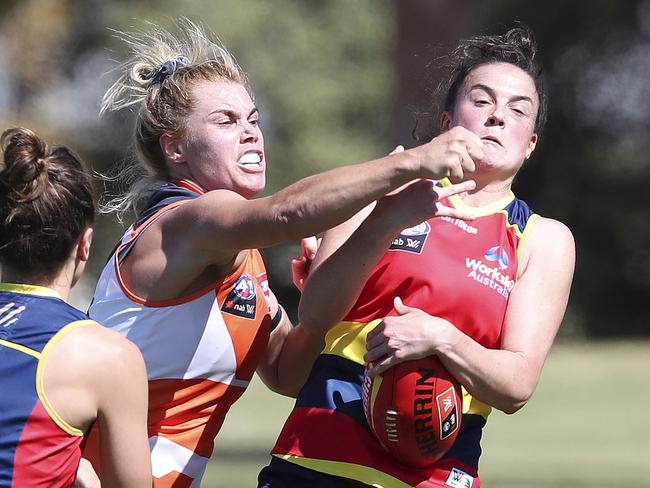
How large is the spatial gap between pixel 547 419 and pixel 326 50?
60.8ft

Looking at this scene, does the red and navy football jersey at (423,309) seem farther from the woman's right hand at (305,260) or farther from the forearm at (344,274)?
the woman's right hand at (305,260)

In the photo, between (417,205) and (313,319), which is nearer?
(417,205)

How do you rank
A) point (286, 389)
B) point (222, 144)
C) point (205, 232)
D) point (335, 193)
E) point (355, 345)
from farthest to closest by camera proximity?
point (286, 389), point (222, 144), point (355, 345), point (205, 232), point (335, 193)

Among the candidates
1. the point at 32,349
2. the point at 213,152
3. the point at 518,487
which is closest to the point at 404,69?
the point at 518,487

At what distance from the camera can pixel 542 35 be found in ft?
98.0

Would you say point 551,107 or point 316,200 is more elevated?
point 551,107

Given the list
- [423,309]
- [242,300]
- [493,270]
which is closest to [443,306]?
[423,309]

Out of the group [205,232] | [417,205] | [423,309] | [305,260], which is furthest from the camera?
[305,260]

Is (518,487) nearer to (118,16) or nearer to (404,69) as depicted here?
(404,69)

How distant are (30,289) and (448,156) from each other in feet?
4.13

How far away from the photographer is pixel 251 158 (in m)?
4.11

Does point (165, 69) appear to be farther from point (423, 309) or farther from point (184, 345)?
point (423, 309)

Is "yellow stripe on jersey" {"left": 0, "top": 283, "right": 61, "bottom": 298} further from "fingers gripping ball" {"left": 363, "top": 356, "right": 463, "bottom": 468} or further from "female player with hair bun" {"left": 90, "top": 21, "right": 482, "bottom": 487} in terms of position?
"fingers gripping ball" {"left": 363, "top": 356, "right": 463, "bottom": 468}

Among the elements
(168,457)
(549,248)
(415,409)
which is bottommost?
(168,457)
